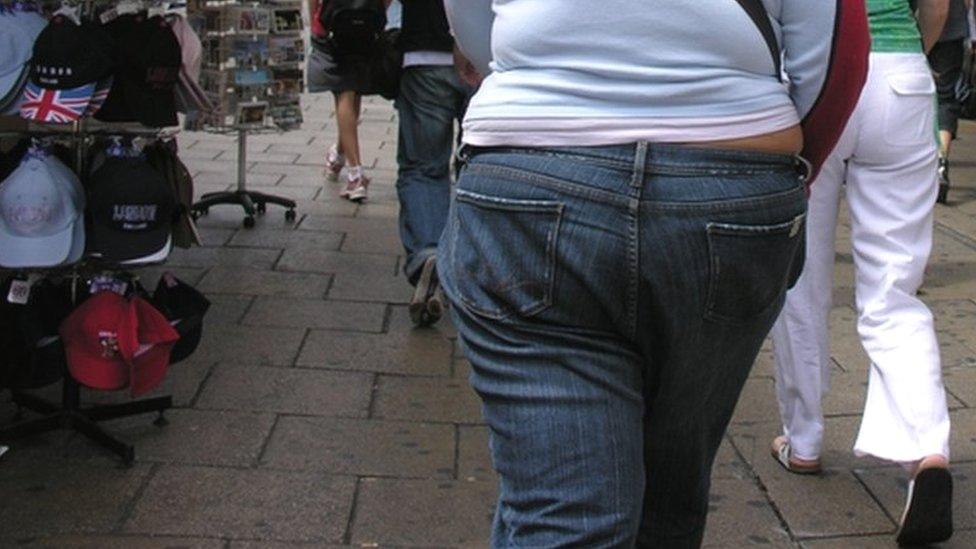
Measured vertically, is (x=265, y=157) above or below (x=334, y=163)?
below

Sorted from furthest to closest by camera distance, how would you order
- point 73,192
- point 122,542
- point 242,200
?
point 242,200
point 73,192
point 122,542

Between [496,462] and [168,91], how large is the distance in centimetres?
262

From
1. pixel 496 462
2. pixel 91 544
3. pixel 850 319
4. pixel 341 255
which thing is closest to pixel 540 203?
pixel 496 462

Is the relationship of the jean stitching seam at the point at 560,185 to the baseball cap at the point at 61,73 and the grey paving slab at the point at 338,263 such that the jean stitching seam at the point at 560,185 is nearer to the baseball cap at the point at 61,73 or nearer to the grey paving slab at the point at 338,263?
the baseball cap at the point at 61,73

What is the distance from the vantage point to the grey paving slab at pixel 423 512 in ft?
12.1

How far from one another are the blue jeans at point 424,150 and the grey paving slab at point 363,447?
1289mm

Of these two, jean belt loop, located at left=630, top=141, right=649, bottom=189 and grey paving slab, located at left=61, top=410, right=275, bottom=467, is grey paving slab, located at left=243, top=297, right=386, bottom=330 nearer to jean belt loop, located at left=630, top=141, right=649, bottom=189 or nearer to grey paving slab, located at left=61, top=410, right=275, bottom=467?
grey paving slab, located at left=61, top=410, right=275, bottom=467

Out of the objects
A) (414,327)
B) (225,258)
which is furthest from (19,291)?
(225,258)

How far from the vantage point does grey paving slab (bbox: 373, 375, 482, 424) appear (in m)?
4.67

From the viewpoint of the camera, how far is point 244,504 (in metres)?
3.84

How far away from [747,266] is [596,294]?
23 centimetres

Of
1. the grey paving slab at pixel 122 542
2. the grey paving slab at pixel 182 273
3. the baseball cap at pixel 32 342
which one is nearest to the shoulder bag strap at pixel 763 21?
the grey paving slab at pixel 122 542

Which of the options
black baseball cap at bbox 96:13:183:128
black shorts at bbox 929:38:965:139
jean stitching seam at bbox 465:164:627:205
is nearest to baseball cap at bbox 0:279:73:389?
black baseball cap at bbox 96:13:183:128

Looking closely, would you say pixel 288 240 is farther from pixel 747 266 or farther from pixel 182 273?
pixel 747 266
